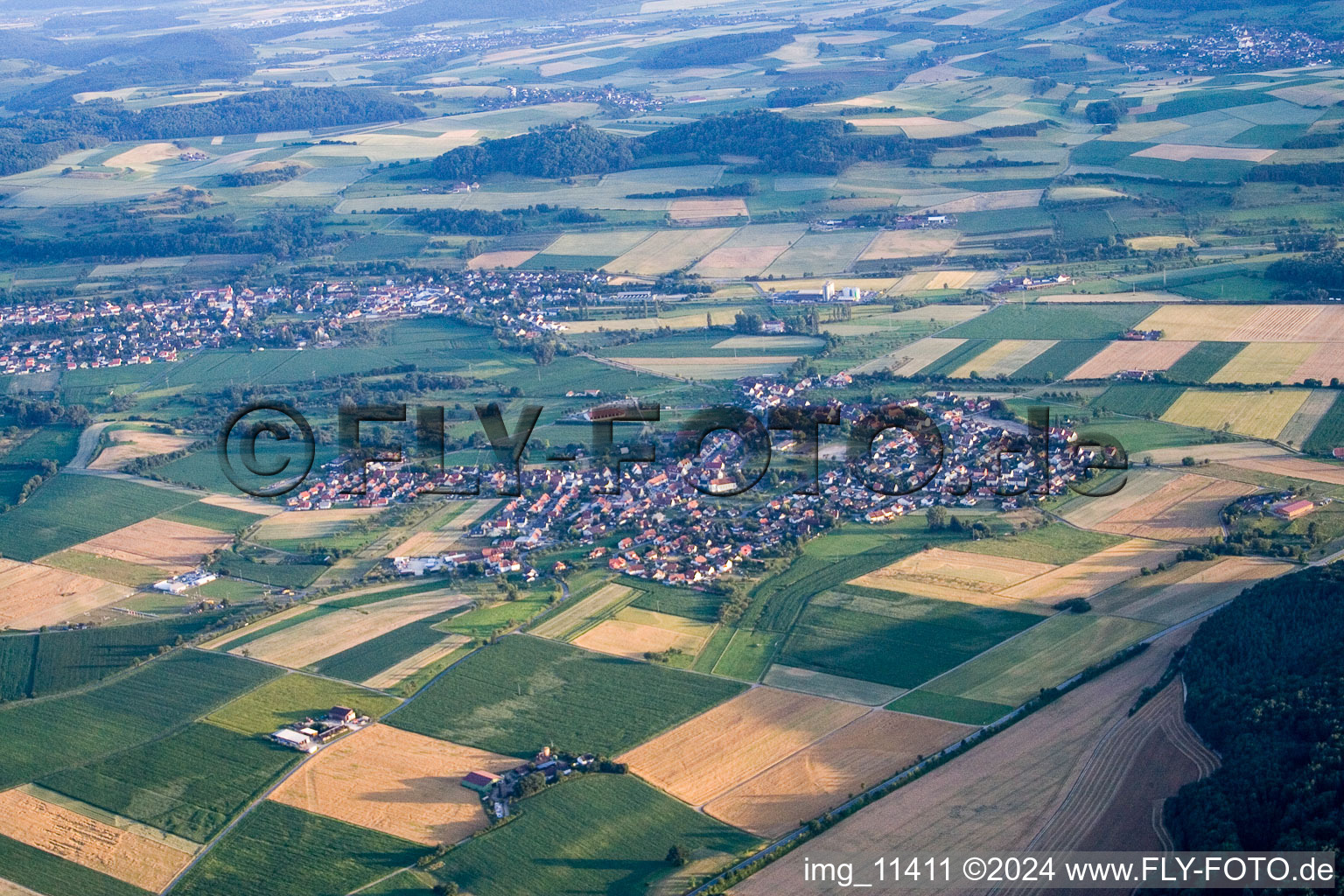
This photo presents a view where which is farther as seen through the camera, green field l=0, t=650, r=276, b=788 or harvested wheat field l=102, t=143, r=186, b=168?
harvested wheat field l=102, t=143, r=186, b=168

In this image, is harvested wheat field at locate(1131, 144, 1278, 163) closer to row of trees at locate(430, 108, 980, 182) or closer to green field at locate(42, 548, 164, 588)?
row of trees at locate(430, 108, 980, 182)

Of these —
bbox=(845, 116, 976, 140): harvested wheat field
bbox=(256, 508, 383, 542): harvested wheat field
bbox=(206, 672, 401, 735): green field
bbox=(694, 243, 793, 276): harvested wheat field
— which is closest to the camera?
bbox=(206, 672, 401, 735): green field

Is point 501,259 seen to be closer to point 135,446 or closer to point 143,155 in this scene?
point 135,446

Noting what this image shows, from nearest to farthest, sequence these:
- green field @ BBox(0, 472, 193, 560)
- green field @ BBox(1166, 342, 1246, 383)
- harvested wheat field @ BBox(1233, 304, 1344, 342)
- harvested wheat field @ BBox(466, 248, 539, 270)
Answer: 1. green field @ BBox(0, 472, 193, 560)
2. green field @ BBox(1166, 342, 1246, 383)
3. harvested wheat field @ BBox(1233, 304, 1344, 342)
4. harvested wheat field @ BBox(466, 248, 539, 270)

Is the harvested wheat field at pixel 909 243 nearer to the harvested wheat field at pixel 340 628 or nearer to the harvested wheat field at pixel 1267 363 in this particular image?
the harvested wheat field at pixel 1267 363

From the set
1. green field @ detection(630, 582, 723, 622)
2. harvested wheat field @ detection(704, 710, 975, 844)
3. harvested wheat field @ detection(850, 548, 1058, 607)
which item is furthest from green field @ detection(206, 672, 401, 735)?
harvested wheat field @ detection(850, 548, 1058, 607)

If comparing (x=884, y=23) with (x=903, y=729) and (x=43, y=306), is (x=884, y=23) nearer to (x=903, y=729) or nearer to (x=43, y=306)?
(x=43, y=306)

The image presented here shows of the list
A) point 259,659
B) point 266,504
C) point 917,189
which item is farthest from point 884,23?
point 259,659
